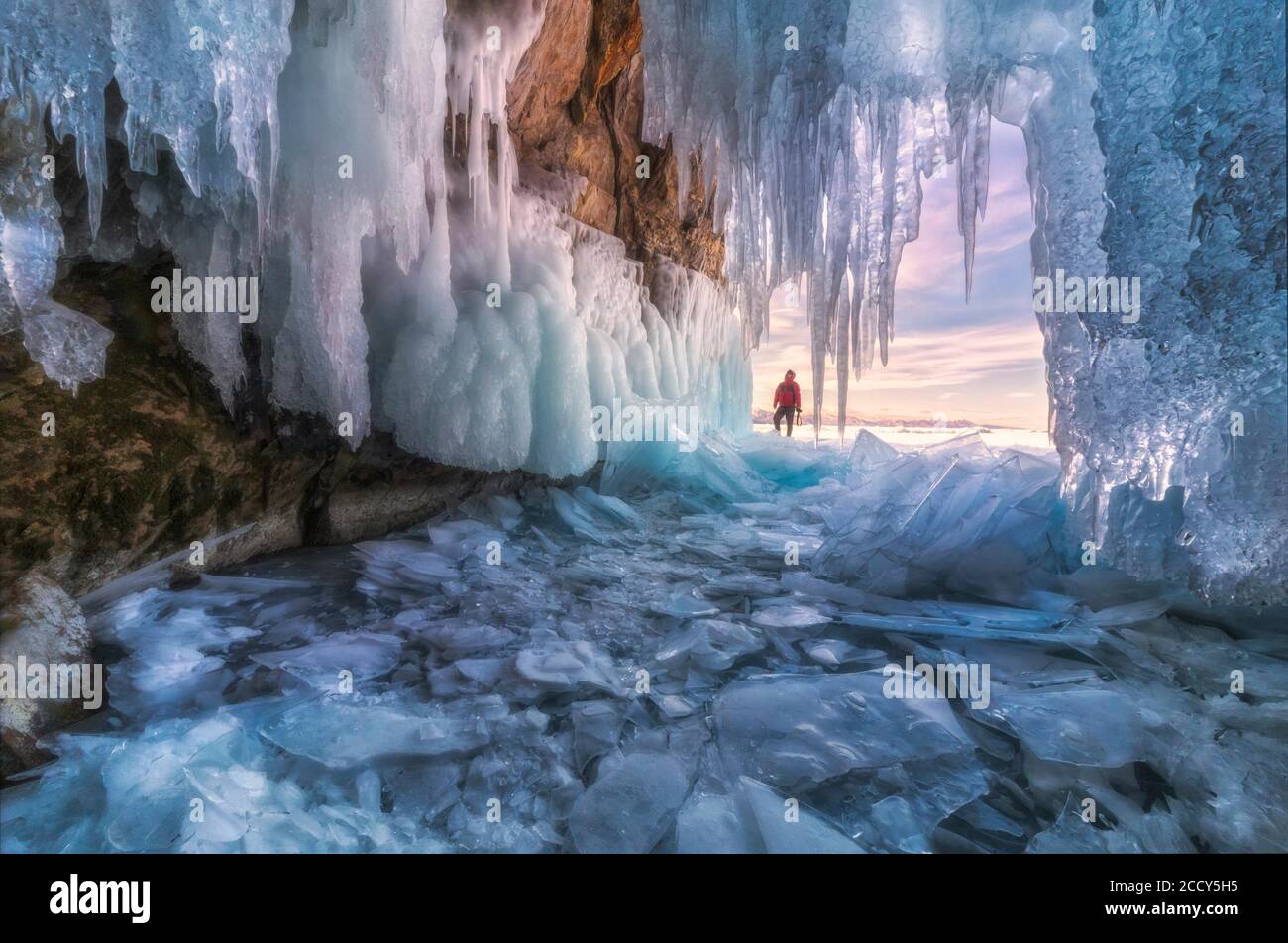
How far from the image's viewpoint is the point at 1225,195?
2178mm

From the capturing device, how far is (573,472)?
4836 mm

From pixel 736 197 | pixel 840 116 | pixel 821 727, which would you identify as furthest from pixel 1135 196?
pixel 736 197

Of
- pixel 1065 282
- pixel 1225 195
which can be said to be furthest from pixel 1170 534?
pixel 1225 195

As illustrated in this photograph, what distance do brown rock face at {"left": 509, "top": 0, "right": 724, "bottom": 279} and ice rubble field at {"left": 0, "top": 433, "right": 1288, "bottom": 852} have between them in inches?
173

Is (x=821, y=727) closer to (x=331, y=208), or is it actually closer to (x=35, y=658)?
(x=35, y=658)

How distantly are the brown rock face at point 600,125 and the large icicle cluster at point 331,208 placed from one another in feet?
1.76

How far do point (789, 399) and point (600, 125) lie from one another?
735cm

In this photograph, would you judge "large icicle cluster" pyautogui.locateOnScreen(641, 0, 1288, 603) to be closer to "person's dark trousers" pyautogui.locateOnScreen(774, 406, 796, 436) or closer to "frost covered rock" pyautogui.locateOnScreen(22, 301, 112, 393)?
"frost covered rock" pyautogui.locateOnScreen(22, 301, 112, 393)

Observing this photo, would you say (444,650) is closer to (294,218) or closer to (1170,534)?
(294,218)

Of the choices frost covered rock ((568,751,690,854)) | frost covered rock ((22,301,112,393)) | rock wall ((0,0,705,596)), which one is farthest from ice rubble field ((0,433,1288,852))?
frost covered rock ((22,301,112,393))

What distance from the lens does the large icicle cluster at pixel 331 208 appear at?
230 centimetres

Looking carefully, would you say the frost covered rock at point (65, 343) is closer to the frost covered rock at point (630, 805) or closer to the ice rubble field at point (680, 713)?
the ice rubble field at point (680, 713)

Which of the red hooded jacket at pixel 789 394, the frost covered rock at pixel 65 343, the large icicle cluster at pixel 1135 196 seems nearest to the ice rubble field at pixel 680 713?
the large icicle cluster at pixel 1135 196

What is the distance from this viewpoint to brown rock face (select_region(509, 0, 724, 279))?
5047 millimetres
